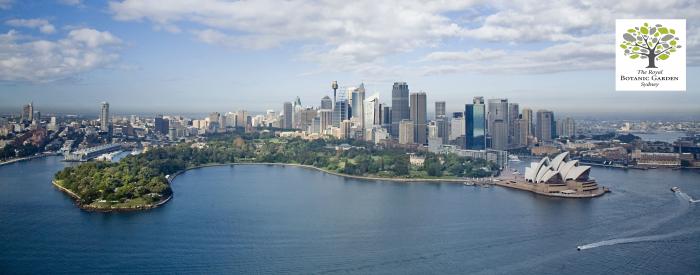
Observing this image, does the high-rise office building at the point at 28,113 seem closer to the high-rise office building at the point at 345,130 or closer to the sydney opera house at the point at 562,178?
the high-rise office building at the point at 345,130

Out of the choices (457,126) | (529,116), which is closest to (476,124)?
(457,126)

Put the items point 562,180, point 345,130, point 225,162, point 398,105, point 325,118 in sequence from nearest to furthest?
point 562,180 < point 225,162 < point 345,130 < point 398,105 < point 325,118

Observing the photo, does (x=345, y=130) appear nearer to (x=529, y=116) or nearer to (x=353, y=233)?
(x=529, y=116)

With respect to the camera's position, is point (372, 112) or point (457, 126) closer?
point (457, 126)

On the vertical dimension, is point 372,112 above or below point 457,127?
above

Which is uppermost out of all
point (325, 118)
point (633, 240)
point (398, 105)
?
point (398, 105)

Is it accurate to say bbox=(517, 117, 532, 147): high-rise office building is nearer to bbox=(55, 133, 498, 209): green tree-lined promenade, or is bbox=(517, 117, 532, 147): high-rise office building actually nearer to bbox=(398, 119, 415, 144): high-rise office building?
bbox=(398, 119, 415, 144): high-rise office building

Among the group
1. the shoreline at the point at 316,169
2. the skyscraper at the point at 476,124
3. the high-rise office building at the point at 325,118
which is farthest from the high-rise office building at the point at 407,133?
the high-rise office building at the point at 325,118
